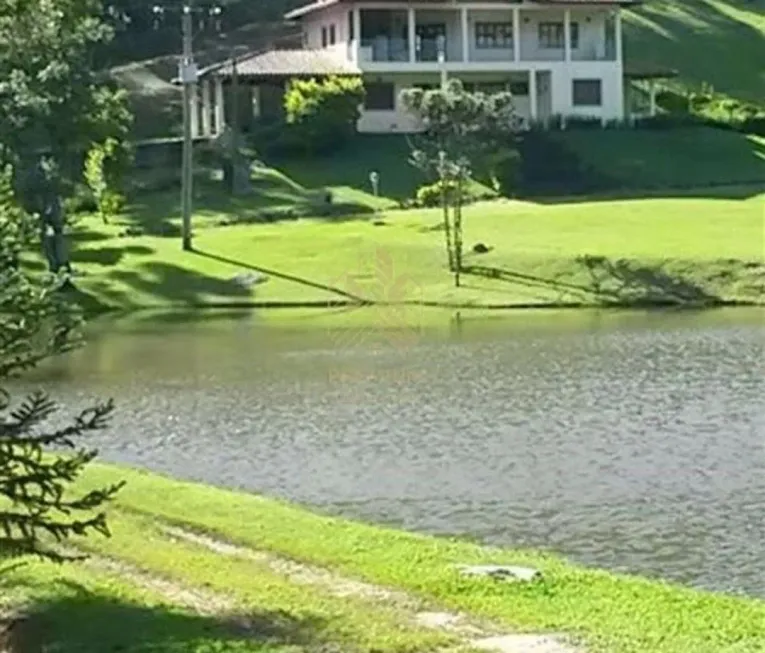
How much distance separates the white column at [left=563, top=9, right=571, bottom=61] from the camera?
80.6 m

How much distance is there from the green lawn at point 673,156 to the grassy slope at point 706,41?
1189 cm

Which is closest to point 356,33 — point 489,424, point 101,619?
point 489,424

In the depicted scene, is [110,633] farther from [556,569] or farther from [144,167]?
[144,167]

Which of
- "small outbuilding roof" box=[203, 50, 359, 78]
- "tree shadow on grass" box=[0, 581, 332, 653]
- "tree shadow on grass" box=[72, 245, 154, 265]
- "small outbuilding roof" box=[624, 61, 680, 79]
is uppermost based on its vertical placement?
"small outbuilding roof" box=[203, 50, 359, 78]

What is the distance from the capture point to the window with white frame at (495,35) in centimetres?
8019

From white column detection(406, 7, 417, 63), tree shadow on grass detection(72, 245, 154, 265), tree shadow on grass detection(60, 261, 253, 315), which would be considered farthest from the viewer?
white column detection(406, 7, 417, 63)

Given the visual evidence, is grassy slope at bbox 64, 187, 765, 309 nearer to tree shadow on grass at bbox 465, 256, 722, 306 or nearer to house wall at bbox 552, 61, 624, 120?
tree shadow on grass at bbox 465, 256, 722, 306

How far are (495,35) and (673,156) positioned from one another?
11.4 m

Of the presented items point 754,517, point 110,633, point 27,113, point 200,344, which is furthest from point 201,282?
point 110,633

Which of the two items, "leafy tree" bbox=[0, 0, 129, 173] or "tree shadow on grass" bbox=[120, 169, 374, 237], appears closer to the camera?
"leafy tree" bbox=[0, 0, 129, 173]

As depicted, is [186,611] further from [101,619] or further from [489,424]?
[489,424]

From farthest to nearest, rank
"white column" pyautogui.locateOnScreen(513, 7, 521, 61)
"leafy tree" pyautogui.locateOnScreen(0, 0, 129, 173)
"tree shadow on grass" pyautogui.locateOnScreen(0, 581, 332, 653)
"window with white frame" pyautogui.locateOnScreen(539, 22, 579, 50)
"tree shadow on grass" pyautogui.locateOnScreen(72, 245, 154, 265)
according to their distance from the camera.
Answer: "window with white frame" pyautogui.locateOnScreen(539, 22, 579, 50) < "white column" pyautogui.locateOnScreen(513, 7, 521, 61) < "tree shadow on grass" pyautogui.locateOnScreen(72, 245, 154, 265) < "leafy tree" pyautogui.locateOnScreen(0, 0, 129, 173) < "tree shadow on grass" pyautogui.locateOnScreen(0, 581, 332, 653)

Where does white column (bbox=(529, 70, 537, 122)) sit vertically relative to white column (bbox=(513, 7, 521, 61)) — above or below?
below
